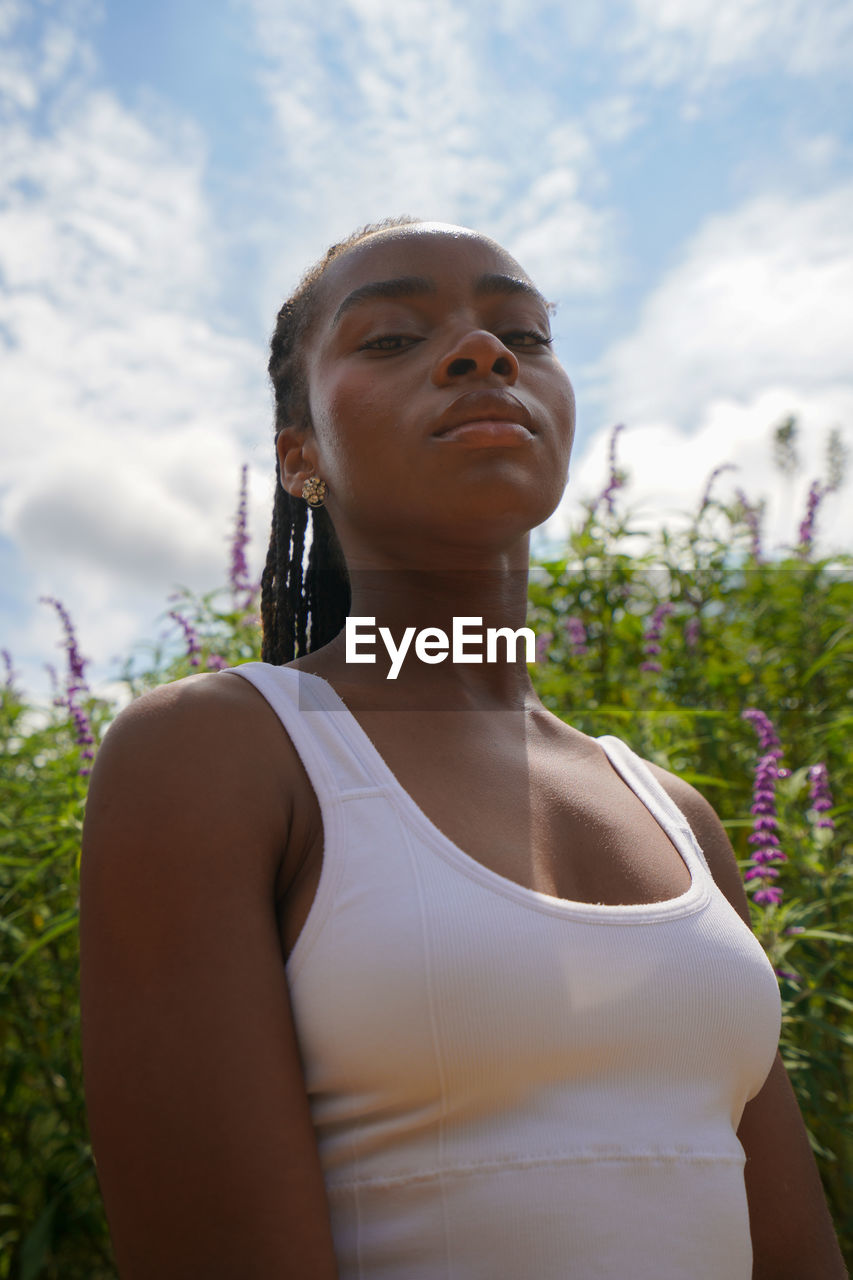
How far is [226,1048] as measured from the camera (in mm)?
877

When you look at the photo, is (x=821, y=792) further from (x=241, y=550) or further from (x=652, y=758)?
(x=241, y=550)

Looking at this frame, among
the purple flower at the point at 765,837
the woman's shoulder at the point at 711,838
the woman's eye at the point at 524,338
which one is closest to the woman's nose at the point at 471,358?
the woman's eye at the point at 524,338

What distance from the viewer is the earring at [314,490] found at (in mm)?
1635

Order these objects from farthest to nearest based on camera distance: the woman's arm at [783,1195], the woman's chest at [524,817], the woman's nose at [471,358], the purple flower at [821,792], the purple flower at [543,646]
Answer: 1. the purple flower at [543,646]
2. the purple flower at [821,792]
3. the woman's nose at [471,358]
4. the woman's arm at [783,1195]
5. the woman's chest at [524,817]

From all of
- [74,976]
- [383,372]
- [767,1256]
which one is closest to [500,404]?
[383,372]

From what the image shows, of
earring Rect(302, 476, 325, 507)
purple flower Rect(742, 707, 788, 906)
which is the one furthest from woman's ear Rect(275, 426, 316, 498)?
purple flower Rect(742, 707, 788, 906)

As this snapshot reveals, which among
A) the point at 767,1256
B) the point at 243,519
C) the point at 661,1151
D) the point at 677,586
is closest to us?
the point at 661,1151

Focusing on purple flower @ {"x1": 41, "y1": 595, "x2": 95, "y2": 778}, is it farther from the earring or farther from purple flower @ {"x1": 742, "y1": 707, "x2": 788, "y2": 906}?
purple flower @ {"x1": 742, "y1": 707, "x2": 788, "y2": 906}

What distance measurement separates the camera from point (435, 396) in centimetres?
134

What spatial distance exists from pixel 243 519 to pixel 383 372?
135cm

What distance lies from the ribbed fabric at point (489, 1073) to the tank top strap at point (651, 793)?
1.01ft

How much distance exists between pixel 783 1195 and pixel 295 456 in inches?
54.2

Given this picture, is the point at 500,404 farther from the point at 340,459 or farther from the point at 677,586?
the point at 677,586
